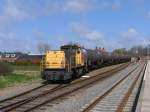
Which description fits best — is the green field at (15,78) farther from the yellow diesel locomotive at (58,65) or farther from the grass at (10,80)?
the yellow diesel locomotive at (58,65)

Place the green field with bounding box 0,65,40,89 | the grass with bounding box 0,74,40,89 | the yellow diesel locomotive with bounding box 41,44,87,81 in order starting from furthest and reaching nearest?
the yellow diesel locomotive with bounding box 41,44,87,81 < the green field with bounding box 0,65,40,89 < the grass with bounding box 0,74,40,89

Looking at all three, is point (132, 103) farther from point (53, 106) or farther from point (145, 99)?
point (53, 106)

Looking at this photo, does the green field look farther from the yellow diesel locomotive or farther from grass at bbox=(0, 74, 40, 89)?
the yellow diesel locomotive

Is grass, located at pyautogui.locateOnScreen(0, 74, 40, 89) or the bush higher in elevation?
the bush

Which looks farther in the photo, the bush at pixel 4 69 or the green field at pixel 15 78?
the bush at pixel 4 69

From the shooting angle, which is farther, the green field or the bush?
the bush

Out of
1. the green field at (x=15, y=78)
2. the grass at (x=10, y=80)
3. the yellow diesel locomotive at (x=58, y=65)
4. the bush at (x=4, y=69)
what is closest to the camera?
the grass at (x=10, y=80)

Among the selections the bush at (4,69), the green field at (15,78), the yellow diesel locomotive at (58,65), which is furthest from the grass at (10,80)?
the bush at (4,69)

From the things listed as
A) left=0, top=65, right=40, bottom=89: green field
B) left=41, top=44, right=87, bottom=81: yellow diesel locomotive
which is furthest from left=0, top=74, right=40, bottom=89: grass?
left=41, top=44, right=87, bottom=81: yellow diesel locomotive

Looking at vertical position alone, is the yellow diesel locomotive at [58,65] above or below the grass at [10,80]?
A: above

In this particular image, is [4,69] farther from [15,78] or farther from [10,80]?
[10,80]

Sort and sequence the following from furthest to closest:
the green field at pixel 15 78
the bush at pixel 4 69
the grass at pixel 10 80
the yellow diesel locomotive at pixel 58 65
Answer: the bush at pixel 4 69 < the yellow diesel locomotive at pixel 58 65 < the green field at pixel 15 78 < the grass at pixel 10 80

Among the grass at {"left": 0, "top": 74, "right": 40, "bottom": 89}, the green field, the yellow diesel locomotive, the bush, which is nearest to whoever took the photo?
the grass at {"left": 0, "top": 74, "right": 40, "bottom": 89}

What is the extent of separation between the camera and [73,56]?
114 feet
